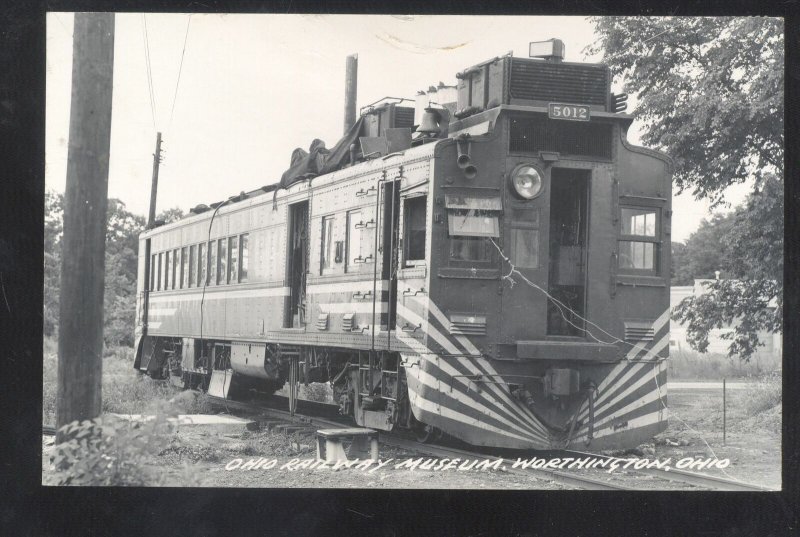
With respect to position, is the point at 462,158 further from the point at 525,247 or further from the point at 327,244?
the point at 327,244

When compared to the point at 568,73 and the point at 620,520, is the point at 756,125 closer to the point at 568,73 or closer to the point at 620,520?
the point at 568,73

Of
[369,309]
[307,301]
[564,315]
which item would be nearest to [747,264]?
[564,315]

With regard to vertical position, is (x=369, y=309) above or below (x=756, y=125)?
below

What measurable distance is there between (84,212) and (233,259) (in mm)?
7111

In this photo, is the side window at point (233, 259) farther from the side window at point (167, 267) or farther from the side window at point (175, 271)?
the side window at point (167, 267)

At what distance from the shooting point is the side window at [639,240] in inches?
410

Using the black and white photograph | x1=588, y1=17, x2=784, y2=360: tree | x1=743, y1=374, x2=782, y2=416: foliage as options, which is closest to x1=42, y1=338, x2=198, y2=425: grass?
the black and white photograph

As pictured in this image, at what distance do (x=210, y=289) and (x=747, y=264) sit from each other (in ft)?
29.2

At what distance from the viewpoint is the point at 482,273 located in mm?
9953

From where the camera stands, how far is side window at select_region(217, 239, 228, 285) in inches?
618

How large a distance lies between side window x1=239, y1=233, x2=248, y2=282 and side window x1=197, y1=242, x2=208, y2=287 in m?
1.58

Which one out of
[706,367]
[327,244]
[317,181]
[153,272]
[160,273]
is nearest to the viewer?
[327,244]

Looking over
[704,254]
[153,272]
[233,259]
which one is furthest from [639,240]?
[153,272]

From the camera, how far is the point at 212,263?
16266 millimetres
